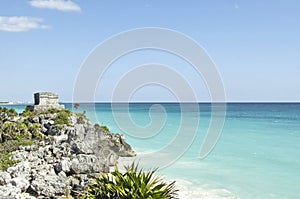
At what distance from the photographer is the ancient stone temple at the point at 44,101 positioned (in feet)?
87.6

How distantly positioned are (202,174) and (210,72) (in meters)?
5.26

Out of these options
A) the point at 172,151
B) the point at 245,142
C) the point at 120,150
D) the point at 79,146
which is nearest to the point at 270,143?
the point at 245,142

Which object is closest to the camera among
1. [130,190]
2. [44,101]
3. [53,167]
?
[130,190]

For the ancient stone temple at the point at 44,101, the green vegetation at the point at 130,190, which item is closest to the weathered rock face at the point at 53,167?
the green vegetation at the point at 130,190

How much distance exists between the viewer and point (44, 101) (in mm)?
27047

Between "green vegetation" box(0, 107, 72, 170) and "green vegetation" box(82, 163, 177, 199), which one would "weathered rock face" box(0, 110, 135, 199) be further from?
"green vegetation" box(82, 163, 177, 199)

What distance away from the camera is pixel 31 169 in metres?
11.6

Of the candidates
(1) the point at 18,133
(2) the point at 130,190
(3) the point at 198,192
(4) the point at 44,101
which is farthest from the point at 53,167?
(4) the point at 44,101

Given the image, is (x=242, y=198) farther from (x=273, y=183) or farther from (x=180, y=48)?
(x=180, y=48)

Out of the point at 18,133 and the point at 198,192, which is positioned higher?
the point at 18,133

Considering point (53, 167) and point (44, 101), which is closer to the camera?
point (53, 167)

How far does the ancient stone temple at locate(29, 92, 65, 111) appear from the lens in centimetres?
Result: 2670

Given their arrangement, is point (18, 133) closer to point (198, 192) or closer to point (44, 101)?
point (44, 101)

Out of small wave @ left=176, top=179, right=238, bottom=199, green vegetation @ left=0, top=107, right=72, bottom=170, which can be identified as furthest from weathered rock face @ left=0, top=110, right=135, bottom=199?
small wave @ left=176, top=179, right=238, bottom=199
